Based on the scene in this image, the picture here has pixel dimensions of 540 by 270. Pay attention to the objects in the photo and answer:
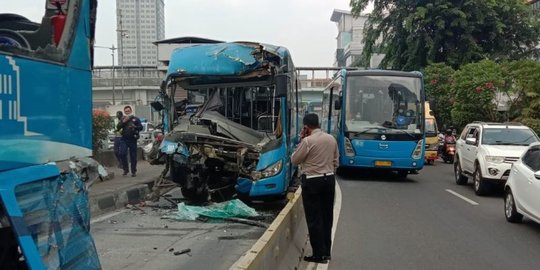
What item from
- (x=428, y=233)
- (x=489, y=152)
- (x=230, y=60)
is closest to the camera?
(x=428, y=233)

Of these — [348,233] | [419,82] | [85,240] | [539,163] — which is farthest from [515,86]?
[85,240]

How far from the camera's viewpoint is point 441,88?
30.2m

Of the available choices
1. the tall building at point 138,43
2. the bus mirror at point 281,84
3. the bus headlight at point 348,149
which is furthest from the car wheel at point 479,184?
the tall building at point 138,43

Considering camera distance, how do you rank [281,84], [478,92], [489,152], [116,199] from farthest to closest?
[478,92] → [489,152] → [116,199] → [281,84]

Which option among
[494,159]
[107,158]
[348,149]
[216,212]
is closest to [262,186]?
[216,212]

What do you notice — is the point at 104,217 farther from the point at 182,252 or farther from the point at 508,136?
the point at 508,136

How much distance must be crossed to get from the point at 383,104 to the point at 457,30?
21445mm

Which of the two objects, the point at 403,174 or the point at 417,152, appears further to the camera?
the point at 403,174

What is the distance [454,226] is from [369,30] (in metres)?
30.9

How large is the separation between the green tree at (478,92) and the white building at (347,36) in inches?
→ 2584

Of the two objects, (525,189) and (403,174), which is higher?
(525,189)

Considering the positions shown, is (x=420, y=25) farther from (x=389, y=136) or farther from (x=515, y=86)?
(x=389, y=136)

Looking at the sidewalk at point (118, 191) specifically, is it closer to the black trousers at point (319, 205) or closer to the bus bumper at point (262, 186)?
the bus bumper at point (262, 186)

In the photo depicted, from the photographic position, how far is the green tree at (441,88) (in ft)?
98.3
